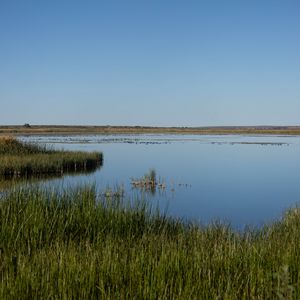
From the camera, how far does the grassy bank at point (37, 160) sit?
24.9m

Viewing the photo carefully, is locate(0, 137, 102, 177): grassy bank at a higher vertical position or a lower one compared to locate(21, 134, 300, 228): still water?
higher

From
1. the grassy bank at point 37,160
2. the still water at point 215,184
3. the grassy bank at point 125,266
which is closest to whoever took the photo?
the grassy bank at point 125,266

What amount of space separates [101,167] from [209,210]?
14.9 metres

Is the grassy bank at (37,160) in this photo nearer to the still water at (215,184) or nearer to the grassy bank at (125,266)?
the still water at (215,184)

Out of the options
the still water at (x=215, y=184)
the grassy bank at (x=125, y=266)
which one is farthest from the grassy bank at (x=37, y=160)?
the grassy bank at (x=125, y=266)

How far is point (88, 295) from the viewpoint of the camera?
5379mm

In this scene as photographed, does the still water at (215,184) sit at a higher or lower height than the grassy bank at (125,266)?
lower

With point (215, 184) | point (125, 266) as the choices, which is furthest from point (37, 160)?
point (125, 266)

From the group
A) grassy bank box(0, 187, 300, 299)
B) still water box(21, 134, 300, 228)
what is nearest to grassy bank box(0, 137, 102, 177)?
still water box(21, 134, 300, 228)

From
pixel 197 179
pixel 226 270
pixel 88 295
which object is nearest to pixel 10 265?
pixel 88 295

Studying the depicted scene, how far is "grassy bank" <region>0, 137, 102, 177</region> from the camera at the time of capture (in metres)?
24.9

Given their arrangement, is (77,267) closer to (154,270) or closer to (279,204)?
(154,270)

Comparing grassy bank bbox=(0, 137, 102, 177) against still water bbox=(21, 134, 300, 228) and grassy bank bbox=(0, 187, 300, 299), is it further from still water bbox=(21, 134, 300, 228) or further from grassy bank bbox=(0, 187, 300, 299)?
grassy bank bbox=(0, 187, 300, 299)

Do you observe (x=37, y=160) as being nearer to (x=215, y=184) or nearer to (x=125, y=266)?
(x=215, y=184)
